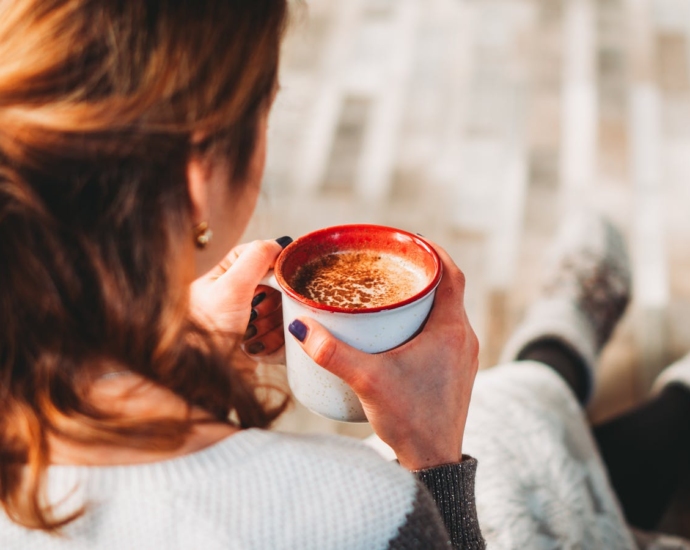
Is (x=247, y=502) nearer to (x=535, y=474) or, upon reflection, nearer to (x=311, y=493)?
(x=311, y=493)

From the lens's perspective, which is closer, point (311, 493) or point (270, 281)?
point (311, 493)

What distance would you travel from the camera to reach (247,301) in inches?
28.8

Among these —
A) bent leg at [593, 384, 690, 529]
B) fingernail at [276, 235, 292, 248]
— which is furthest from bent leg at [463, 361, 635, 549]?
fingernail at [276, 235, 292, 248]

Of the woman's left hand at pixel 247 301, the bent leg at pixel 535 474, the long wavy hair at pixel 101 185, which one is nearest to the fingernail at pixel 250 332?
the woman's left hand at pixel 247 301

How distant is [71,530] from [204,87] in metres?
0.33

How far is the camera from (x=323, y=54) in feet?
7.84

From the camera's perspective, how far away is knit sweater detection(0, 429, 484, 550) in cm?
50

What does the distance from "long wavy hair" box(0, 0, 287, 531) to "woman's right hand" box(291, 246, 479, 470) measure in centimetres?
17

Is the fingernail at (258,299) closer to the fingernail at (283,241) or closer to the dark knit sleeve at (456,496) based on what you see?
the fingernail at (283,241)

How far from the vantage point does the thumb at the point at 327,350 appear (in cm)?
62

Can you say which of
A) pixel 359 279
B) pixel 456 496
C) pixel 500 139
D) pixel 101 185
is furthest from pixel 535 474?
pixel 500 139

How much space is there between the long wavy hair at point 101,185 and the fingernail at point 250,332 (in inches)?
8.2

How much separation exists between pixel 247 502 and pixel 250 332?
0.92ft

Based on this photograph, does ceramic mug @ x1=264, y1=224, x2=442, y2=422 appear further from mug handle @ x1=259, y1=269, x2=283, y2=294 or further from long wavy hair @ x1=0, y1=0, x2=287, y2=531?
long wavy hair @ x1=0, y1=0, x2=287, y2=531
